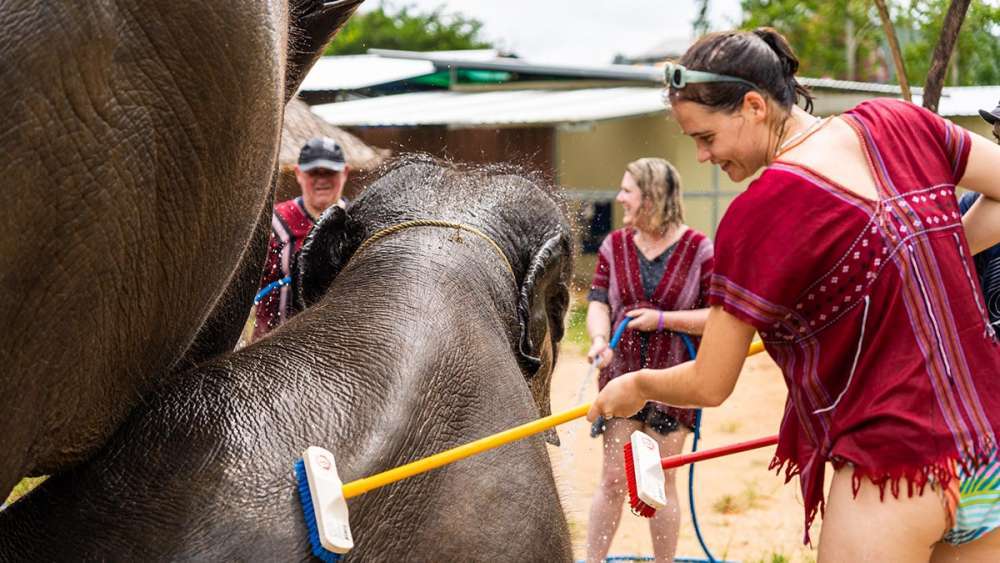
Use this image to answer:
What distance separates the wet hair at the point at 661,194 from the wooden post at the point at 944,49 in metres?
1.73

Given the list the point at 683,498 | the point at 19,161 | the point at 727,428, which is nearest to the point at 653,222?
the point at 683,498

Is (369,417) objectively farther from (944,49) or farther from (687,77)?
(944,49)

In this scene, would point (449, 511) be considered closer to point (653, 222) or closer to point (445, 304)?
point (445, 304)

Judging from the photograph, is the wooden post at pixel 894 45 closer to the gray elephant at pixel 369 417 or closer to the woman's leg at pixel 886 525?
the gray elephant at pixel 369 417

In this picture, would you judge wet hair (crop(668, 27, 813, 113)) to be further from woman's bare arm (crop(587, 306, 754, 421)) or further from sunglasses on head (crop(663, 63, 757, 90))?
woman's bare arm (crop(587, 306, 754, 421))

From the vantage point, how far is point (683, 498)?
8141mm

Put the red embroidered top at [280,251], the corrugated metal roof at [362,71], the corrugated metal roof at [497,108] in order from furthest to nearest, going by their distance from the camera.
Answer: the corrugated metal roof at [362,71] < the corrugated metal roof at [497,108] < the red embroidered top at [280,251]

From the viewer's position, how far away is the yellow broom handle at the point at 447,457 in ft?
6.14

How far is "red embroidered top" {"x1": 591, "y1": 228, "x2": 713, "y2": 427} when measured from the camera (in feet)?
18.2

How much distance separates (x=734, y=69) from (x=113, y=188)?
125 cm

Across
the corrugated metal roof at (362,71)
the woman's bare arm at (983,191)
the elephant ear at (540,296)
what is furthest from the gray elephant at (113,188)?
the corrugated metal roof at (362,71)

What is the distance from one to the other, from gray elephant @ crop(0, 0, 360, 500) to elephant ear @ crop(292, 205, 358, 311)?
0.84 m

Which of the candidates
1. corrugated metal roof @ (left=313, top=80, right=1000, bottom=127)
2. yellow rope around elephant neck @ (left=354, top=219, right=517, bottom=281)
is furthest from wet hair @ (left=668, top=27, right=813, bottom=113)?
corrugated metal roof @ (left=313, top=80, right=1000, bottom=127)

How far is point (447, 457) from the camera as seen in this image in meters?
2.02
